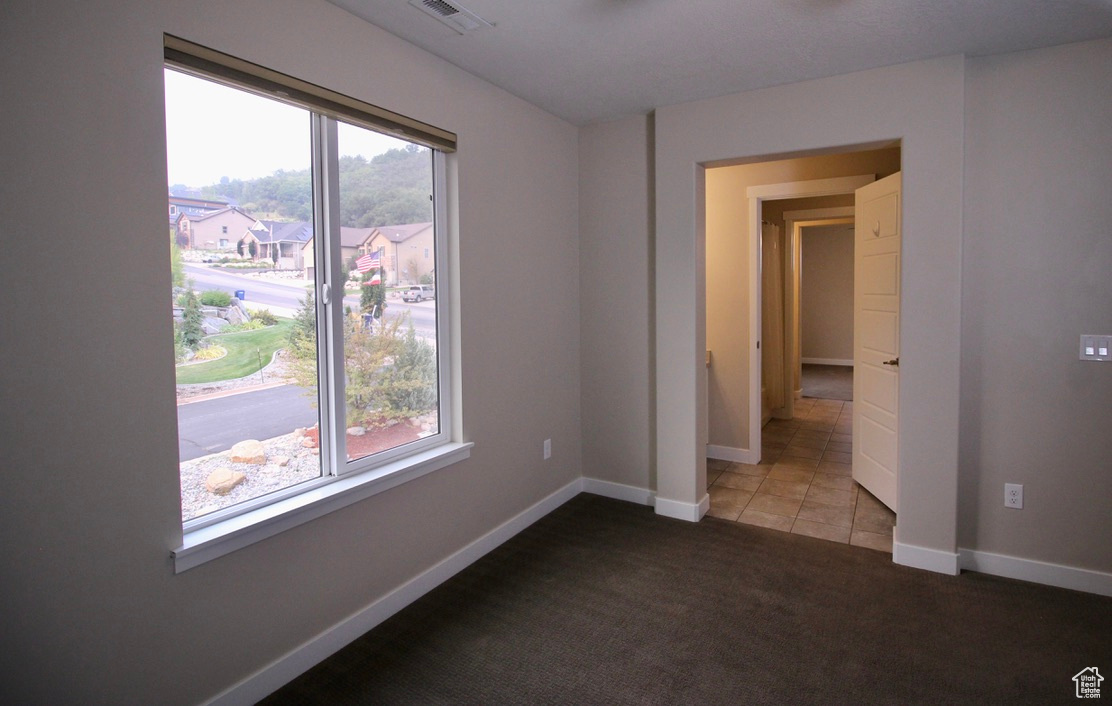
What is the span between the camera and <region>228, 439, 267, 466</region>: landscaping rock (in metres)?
2.17

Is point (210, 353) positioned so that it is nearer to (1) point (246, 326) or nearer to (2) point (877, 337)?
(1) point (246, 326)

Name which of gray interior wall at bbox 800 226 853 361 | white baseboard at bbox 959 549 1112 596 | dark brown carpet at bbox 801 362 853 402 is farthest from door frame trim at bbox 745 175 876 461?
gray interior wall at bbox 800 226 853 361

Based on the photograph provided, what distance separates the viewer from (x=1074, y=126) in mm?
2789

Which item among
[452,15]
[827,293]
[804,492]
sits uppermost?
[452,15]

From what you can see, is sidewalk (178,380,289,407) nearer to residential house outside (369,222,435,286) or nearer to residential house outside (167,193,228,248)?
residential house outside (167,193,228,248)

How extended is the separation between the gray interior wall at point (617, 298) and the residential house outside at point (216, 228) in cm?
237

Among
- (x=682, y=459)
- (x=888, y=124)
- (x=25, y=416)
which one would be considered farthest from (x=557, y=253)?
(x=25, y=416)

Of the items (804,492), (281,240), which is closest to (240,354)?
(281,240)

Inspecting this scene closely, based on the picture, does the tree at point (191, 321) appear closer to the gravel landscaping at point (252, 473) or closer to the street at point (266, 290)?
the street at point (266, 290)

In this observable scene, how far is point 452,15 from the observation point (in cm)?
244

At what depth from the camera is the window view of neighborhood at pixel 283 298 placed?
201cm

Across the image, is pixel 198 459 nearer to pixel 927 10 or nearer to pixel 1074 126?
pixel 927 10

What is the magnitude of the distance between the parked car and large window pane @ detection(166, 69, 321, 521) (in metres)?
0.55

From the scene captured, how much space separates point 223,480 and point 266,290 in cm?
71
